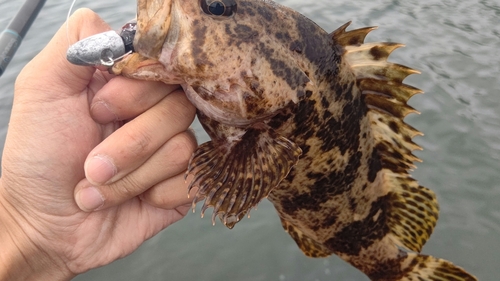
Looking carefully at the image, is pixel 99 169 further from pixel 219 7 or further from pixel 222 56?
pixel 219 7

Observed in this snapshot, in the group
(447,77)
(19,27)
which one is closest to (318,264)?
(19,27)

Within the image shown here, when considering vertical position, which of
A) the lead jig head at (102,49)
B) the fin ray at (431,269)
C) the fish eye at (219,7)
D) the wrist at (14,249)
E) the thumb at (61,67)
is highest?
the fish eye at (219,7)

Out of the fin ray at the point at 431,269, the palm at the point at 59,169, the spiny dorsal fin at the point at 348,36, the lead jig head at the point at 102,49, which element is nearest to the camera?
the lead jig head at the point at 102,49

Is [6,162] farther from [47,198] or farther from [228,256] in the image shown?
[228,256]

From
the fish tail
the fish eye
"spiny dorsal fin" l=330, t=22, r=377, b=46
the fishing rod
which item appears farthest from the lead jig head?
the fish tail

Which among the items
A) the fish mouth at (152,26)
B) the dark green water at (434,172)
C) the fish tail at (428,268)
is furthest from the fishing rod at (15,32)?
the fish tail at (428,268)

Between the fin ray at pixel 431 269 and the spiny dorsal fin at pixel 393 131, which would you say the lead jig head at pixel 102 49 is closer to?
the spiny dorsal fin at pixel 393 131
